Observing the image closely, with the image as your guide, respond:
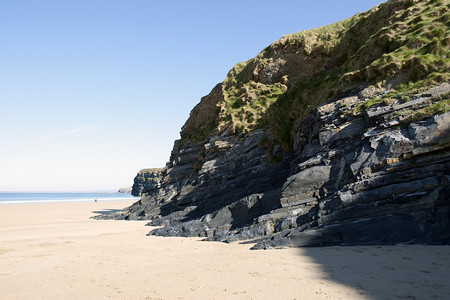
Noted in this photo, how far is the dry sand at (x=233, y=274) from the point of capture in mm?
7820

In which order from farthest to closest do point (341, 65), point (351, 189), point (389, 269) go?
point (341, 65), point (351, 189), point (389, 269)

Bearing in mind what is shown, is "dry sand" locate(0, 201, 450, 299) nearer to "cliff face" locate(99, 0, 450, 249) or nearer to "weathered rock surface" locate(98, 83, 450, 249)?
"weathered rock surface" locate(98, 83, 450, 249)

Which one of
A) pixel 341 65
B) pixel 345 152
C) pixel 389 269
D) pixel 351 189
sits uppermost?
pixel 341 65

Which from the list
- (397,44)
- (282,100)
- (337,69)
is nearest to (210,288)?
(397,44)

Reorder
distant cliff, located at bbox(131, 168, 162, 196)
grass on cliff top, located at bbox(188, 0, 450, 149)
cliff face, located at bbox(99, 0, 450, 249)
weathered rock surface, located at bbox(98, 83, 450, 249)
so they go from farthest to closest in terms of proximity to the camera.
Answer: distant cliff, located at bbox(131, 168, 162, 196)
grass on cliff top, located at bbox(188, 0, 450, 149)
cliff face, located at bbox(99, 0, 450, 249)
weathered rock surface, located at bbox(98, 83, 450, 249)

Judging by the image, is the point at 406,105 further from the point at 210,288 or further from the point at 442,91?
the point at 210,288

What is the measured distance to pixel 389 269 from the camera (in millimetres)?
9016

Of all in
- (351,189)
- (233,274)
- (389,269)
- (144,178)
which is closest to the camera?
(389,269)

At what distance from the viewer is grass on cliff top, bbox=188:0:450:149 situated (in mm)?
17766

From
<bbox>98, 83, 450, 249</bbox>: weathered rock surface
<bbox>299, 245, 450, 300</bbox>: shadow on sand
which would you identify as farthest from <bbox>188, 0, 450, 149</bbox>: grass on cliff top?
<bbox>299, 245, 450, 300</bbox>: shadow on sand

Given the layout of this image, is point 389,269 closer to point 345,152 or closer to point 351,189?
point 351,189

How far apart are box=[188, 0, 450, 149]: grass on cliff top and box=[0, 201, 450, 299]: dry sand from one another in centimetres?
1049

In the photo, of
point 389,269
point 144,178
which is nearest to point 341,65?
point 389,269

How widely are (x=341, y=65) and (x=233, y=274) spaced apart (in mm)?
23737
